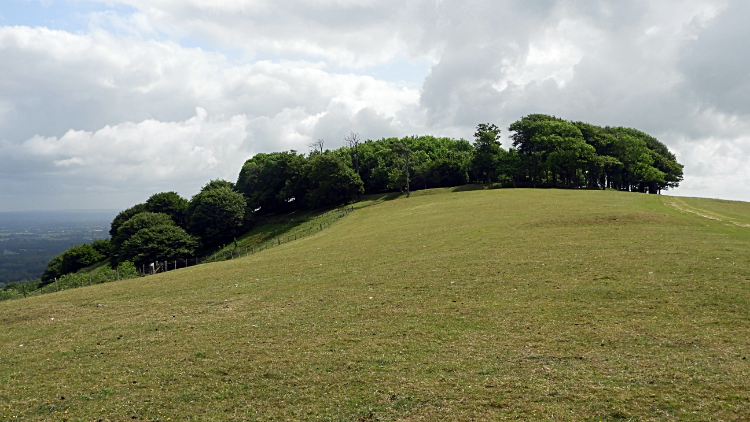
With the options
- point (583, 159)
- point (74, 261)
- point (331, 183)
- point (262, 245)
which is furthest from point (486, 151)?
point (74, 261)

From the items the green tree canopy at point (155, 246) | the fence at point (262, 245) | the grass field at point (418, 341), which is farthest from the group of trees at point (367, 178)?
the grass field at point (418, 341)

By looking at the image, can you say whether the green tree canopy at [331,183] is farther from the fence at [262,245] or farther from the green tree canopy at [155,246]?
the green tree canopy at [155,246]

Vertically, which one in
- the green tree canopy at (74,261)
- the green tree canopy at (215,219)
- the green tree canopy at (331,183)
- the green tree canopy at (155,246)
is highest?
the green tree canopy at (331,183)

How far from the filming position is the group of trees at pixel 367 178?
84.9m

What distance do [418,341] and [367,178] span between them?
10262 centimetres

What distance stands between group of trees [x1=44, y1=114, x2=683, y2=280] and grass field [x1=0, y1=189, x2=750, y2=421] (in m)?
55.9

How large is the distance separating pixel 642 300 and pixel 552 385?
394 inches

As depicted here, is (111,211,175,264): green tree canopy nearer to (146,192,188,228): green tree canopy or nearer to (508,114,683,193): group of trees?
(146,192,188,228): green tree canopy

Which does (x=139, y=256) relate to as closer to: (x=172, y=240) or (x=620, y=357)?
(x=172, y=240)

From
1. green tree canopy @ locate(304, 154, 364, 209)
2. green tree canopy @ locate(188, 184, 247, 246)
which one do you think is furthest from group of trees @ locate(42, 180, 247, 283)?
green tree canopy @ locate(304, 154, 364, 209)

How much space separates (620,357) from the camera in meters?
13.1

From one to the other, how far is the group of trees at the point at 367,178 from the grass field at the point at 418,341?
184 feet

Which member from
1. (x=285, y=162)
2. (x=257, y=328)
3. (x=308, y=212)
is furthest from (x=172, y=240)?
(x=257, y=328)

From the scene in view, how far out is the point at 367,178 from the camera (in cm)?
11725
